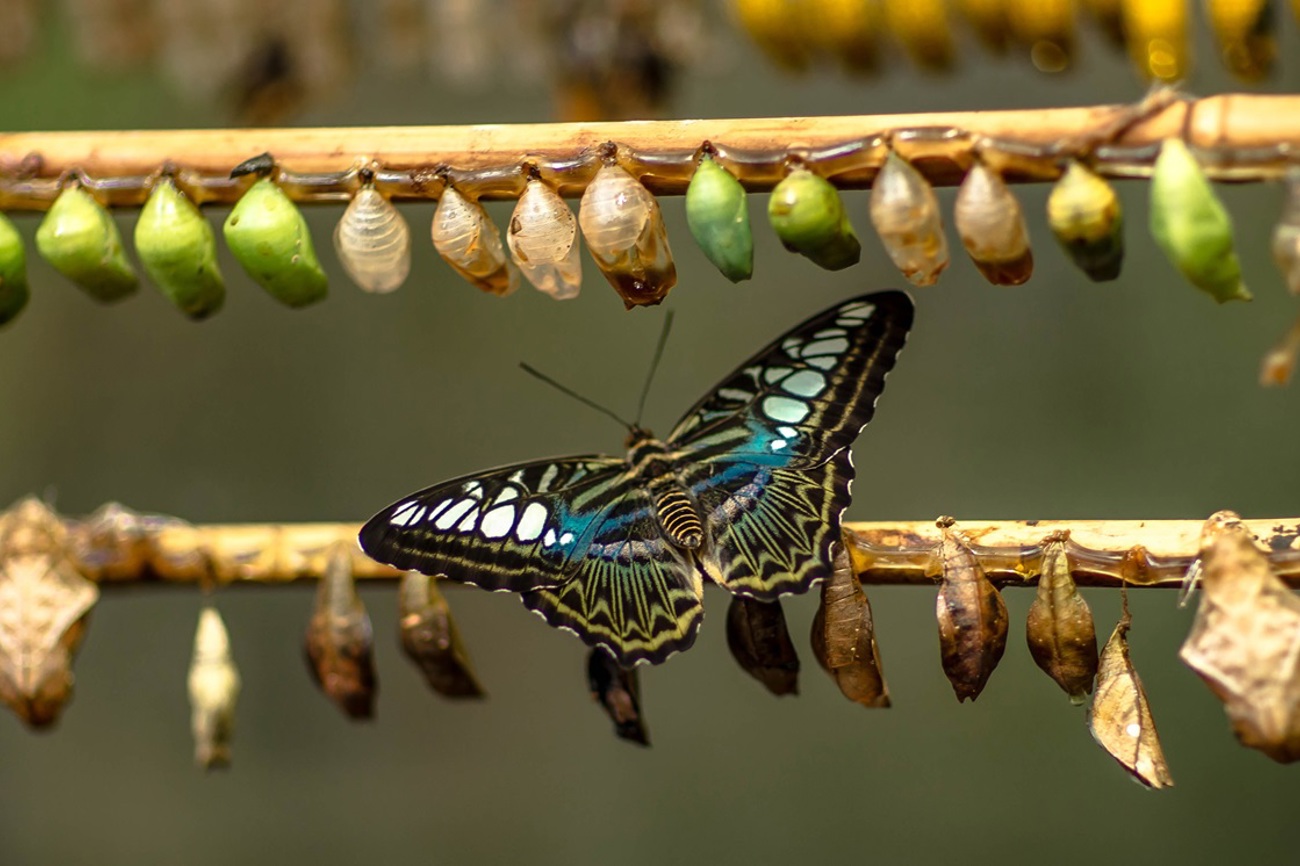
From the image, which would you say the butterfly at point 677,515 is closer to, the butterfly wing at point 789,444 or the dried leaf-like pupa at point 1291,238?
→ the butterfly wing at point 789,444

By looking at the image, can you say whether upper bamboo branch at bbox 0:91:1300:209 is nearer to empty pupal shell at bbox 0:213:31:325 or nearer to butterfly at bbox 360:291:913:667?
empty pupal shell at bbox 0:213:31:325

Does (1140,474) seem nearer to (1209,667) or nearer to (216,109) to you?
(1209,667)

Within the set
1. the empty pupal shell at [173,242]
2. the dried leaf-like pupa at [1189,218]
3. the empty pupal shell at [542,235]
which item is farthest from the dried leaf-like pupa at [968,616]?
the empty pupal shell at [173,242]

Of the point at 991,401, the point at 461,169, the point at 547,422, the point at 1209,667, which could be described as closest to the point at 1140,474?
the point at 991,401

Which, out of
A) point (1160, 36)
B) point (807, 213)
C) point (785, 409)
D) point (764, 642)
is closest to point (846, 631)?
point (764, 642)

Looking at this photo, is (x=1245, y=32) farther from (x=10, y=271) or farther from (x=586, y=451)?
(x=586, y=451)
